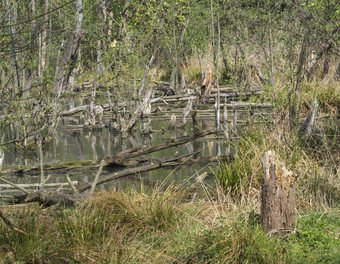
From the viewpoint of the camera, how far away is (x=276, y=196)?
202 inches

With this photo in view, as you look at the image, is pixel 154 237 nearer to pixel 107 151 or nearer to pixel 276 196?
pixel 276 196

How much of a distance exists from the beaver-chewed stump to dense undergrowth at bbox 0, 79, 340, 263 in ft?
0.43

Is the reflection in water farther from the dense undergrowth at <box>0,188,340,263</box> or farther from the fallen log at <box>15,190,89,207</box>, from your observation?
the dense undergrowth at <box>0,188,340,263</box>

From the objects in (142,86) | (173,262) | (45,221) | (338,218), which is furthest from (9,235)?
(142,86)

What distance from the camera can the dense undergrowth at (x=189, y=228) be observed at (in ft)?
15.1

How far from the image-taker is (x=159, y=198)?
5.93 meters

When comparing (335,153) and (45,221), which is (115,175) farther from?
(335,153)

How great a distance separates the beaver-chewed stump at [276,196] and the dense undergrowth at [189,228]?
13 cm

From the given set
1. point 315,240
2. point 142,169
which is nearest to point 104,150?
point 142,169

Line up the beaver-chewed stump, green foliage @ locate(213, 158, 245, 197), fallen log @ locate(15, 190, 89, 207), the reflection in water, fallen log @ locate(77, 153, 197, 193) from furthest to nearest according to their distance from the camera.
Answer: the reflection in water < fallen log @ locate(77, 153, 197, 193) < green foliage @ locate(213, 158, 245, 197) < fallen log @ locate(15, 190, 89, 207) < the beaver-chewed stump

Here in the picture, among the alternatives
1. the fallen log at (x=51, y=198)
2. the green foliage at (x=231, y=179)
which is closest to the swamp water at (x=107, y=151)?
the green foliage at (x=231, y=179)

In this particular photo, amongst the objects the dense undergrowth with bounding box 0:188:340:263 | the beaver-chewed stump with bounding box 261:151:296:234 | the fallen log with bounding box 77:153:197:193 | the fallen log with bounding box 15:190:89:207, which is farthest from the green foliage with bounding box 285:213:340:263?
the fallen log with bounding box 77:153:197:193

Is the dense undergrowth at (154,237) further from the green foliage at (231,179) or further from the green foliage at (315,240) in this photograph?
the green foliage at (231,179)

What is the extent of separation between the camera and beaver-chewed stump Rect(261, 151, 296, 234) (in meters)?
5.12
